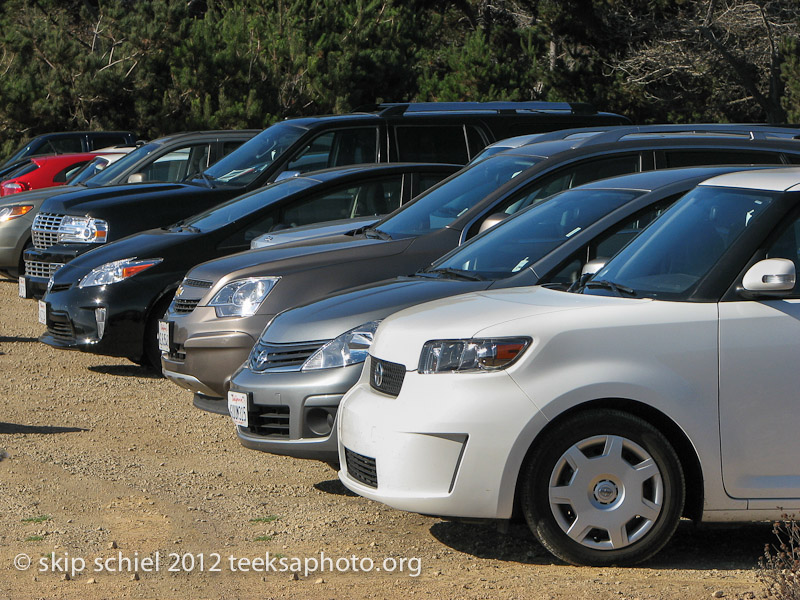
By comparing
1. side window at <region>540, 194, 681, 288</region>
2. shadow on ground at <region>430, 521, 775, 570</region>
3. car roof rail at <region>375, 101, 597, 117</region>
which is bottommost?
shadow on ground at <region>430, 521, 775, 570</region>

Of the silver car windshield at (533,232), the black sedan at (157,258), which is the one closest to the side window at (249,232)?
the black sedan at (157,258)

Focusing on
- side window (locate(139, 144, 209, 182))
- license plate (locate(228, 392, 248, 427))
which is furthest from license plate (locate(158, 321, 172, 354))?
side window (locate(139, 144, 209, 182))

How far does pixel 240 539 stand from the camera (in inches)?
210

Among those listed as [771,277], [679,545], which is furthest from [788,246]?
[679,545]

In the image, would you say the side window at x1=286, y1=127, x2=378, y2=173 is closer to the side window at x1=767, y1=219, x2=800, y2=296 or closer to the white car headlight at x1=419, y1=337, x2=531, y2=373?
the white car headlight at x1=419, y1=337, x2=531, y2=373

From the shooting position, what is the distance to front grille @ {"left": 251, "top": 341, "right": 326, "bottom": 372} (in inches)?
238

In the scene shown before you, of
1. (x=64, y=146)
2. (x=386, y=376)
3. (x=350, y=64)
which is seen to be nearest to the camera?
(x=386, y=376)

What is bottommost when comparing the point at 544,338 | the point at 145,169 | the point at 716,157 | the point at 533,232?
the point at 145,169

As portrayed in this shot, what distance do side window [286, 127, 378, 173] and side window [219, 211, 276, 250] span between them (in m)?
2.41

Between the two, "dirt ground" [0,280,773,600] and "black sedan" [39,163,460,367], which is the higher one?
"black sedan" [39,163,460,367]

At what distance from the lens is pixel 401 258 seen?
7.46 metres

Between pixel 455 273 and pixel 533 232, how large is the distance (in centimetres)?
54

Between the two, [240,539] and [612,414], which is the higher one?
[612,414]

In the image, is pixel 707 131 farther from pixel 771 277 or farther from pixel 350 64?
pixel 350 64
